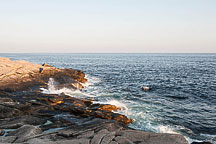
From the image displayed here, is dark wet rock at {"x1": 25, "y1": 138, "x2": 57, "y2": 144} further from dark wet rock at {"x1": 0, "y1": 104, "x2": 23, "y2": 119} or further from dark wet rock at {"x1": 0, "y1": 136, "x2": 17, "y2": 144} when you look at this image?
dark wet rock at {"x1": 0, "y1": 104, "x2": 23, "y2": 119}

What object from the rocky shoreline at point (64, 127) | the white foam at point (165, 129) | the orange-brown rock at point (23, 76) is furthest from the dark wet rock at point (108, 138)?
the orange-brown rock at point (23, 76)

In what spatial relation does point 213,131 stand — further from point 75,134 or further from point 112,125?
point 75,134

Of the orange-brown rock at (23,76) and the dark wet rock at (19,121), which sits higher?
the orange-brown rock at (23,76)

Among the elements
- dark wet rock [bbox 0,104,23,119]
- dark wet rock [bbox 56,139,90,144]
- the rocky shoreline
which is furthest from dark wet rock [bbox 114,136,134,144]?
dark wet rock [bbox 0,104,23,119]

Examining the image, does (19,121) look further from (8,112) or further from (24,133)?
(24,133)

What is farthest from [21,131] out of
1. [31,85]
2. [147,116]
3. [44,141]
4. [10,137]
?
[31,85]

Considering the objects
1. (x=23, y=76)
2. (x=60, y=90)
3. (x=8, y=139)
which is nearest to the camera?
(x=8, y=139)

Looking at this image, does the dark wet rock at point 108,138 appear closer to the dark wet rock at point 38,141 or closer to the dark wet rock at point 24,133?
the dark wet rock at point 38,141

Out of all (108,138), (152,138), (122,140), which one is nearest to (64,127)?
(108,138)

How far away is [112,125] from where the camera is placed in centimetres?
1044

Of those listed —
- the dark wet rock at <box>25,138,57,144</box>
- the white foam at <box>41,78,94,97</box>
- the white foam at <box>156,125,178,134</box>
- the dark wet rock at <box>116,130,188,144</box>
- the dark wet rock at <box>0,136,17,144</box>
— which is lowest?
the white foam at <box>156,125,178,134</box>

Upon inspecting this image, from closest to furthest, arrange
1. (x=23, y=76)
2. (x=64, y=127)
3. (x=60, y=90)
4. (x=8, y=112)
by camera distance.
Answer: (x=64, y=127), (x=8, y=112), (x=60, y=90), (x=23, y=76)

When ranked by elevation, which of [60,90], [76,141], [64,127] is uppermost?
[76,141]

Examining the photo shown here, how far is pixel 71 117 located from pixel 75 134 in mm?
3719
